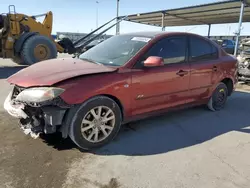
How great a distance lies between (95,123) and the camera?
310cm

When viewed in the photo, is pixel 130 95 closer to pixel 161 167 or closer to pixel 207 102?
pixel 161 167

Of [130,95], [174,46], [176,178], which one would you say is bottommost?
[176,178]

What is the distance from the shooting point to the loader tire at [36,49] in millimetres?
9664

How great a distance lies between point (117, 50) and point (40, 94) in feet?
5.02

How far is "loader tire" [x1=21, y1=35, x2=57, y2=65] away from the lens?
9.66m

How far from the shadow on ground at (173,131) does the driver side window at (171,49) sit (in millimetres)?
1123

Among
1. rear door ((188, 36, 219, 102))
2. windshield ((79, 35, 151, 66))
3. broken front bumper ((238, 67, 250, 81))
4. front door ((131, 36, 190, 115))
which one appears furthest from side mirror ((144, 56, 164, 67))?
broken front bumper ((238, 67, 250, 81))

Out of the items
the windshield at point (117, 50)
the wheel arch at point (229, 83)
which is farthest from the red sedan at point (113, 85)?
the wheel arch at point (229, 83)

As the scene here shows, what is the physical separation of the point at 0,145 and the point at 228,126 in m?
3.67

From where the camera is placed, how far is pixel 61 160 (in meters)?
2.83

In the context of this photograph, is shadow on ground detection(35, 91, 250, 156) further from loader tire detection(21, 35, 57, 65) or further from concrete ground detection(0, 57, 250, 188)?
loader tire detection(21, 35, 57, 65)

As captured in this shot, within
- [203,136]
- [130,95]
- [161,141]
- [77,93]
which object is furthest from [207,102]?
[77,93]

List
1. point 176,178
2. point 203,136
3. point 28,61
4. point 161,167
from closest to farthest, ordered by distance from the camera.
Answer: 1. point 176,178
2. point 161,167
3. point 203,136
4. point 28,61

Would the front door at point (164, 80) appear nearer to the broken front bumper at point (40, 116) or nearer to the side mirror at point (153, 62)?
the side mirror at point (153, 62)
